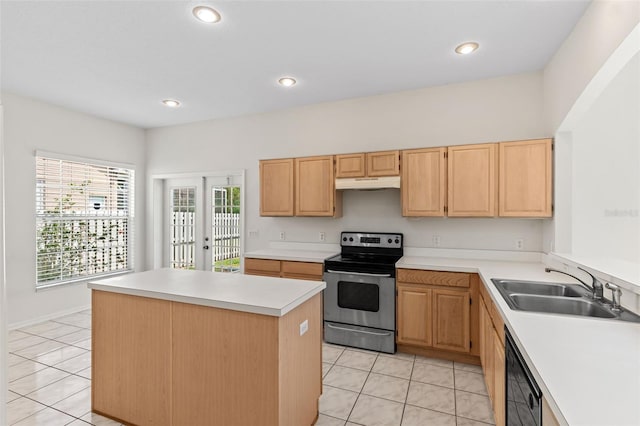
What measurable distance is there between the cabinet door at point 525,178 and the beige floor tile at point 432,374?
1.57 metres

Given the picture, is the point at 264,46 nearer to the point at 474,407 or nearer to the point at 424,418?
the point at 424,418

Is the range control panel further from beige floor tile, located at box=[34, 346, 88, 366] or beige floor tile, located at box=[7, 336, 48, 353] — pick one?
beige floor tile, located at box=[7, 336, 48, 353]

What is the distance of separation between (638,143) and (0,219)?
367 centimetres

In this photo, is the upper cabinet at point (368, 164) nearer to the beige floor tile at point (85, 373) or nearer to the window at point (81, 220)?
the beige floor tile at point (85, 373)

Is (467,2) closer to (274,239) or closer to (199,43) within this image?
(199,43)

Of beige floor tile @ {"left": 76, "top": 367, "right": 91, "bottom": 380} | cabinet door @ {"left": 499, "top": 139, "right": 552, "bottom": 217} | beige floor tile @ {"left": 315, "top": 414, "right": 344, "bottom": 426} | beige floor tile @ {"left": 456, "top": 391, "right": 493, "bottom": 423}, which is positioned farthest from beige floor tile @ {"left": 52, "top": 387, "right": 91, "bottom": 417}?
cabinet door @ {"left": 499, "top": 139, "right": 552, "bottom": 217}

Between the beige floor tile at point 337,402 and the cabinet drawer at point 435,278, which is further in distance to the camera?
the cabinet drawer at point 435,278

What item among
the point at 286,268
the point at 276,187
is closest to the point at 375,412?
the point at 286,268

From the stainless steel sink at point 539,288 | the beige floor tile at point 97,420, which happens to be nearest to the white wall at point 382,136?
the stainless steel sink at point 539,288

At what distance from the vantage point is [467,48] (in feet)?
8.96

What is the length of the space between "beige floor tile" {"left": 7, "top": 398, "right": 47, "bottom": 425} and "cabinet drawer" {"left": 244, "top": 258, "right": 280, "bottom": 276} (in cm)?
210

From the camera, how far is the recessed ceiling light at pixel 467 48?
2668mm

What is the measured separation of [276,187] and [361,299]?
1740 mm

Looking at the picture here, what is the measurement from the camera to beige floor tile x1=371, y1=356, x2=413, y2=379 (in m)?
2.81
